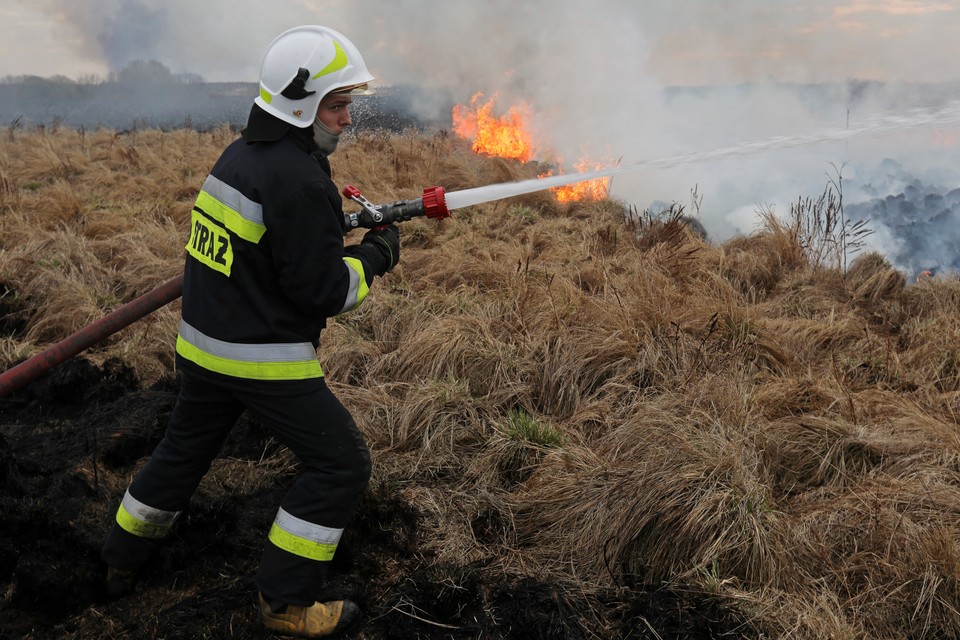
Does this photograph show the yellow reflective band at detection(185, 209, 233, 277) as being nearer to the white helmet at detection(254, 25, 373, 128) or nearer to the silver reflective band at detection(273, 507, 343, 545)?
the white helmet at detection(254, 25, 373, 128)

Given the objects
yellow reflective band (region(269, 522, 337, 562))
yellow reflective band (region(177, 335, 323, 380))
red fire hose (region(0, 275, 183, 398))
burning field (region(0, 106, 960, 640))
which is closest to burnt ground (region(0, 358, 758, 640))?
burning field (region(0, 106, 960, 640))

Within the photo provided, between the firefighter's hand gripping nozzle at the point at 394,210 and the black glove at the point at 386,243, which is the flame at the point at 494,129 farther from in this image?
the black glove at the point at 386,243

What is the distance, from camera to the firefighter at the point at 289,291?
2186 mm

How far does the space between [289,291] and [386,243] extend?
50 cm

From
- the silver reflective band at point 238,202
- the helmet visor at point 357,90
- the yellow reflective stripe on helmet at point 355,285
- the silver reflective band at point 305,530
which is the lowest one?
the silver reflective band at point 305,530

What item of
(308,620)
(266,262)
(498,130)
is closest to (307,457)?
(308,620)

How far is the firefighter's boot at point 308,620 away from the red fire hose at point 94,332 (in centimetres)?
116

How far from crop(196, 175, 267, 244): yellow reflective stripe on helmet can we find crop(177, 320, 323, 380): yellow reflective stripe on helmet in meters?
0.34

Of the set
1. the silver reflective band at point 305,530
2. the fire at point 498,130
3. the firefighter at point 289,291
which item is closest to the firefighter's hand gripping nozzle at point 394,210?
the firefighter at point 289,291

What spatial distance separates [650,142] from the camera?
14117 mm

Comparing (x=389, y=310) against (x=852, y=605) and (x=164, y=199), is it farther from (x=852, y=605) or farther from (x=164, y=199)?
(x=164, y=199)

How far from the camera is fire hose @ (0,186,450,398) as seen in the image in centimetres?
274

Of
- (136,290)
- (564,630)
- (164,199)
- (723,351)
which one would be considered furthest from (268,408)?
(164,199)

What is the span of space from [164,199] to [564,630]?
8.50 metres
